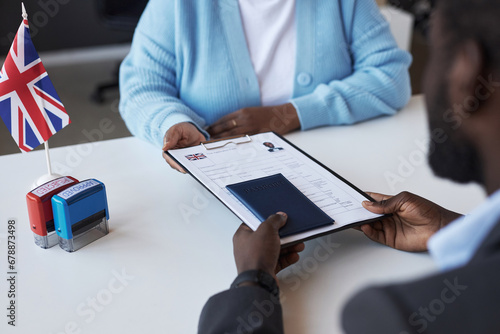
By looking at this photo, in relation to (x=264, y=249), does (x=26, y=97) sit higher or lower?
higher

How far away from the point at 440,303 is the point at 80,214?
1.97 feet

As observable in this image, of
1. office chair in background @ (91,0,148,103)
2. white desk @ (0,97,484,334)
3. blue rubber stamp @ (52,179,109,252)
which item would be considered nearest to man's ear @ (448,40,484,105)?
white desk @ (0,97,484,334)

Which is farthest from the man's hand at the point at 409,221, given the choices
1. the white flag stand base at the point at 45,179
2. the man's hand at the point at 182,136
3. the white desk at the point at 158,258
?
the white flag stand base at the point at 45,179

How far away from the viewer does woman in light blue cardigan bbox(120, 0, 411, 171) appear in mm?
1314

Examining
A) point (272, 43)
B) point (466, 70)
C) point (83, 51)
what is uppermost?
point (466, 70)

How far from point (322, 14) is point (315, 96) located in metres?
0.23

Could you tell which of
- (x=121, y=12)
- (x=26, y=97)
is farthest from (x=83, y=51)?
(x=26, y=97)

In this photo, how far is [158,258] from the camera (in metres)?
0.85

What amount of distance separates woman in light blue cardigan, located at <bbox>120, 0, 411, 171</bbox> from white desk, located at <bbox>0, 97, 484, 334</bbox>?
0.17m

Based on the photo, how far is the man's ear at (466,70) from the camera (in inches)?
19.4

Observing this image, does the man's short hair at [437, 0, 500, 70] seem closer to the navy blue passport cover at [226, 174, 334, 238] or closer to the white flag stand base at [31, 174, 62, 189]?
the navy blue passport cover at [226, 174, 334, 238]

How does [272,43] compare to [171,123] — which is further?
[272,43]

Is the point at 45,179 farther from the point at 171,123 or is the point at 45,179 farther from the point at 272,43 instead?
the point at 272,43

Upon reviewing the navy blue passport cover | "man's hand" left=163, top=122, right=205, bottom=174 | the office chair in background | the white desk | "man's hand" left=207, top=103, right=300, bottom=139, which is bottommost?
the office chair in background
